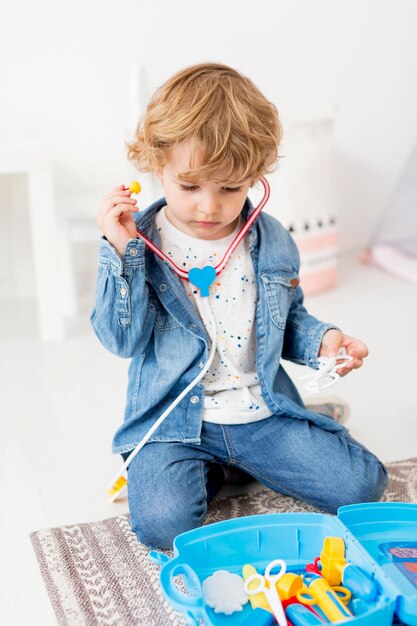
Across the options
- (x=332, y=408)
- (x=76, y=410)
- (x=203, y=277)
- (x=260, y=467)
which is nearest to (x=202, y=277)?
(x=203, y=277)

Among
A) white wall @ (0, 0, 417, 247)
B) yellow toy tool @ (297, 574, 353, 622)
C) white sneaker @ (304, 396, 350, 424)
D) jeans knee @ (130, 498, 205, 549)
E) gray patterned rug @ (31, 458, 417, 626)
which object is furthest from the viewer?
white wall @ (0, 0, 417, 247)

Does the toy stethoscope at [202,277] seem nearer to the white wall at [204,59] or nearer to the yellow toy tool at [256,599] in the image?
the yellow toy tool at [256,599]

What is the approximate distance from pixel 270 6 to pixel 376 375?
1.10 m

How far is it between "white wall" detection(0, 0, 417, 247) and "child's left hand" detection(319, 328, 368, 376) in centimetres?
102

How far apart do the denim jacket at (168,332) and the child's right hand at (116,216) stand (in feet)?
0.03

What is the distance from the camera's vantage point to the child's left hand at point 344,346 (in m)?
1.07

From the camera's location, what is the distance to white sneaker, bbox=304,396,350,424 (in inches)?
51.0

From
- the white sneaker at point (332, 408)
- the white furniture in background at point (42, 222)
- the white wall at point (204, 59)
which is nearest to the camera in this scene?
the white sneaker at point (332, 408)

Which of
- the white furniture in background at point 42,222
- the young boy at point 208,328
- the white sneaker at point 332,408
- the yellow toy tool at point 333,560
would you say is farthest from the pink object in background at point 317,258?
the yellow toy tool at point 333,560

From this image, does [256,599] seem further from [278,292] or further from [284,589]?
[278,292]

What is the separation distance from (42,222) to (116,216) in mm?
810

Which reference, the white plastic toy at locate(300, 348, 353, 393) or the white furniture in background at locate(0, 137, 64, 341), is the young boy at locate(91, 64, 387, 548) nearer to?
the white plastic toy at locate(300, 348, 353, 393)

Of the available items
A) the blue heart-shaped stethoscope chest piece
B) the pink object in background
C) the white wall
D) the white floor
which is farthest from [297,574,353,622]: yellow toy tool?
the white wall

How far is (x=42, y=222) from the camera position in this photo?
1.79m
